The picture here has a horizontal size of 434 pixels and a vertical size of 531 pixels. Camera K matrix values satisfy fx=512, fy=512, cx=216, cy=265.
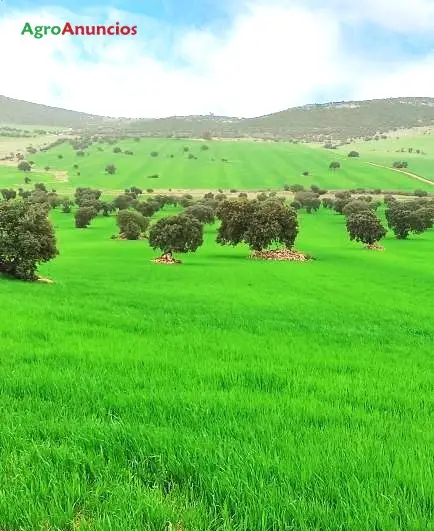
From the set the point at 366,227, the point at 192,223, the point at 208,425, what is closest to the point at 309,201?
the point at 366,227

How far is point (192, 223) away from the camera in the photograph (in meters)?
72.6

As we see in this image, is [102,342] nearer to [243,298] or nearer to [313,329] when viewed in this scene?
[313,329]

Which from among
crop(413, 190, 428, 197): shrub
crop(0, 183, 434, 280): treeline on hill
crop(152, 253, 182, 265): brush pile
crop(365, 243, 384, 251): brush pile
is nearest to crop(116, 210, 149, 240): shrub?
crop(0, 183, 434, 280): treeline on hill

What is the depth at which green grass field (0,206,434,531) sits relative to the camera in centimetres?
584

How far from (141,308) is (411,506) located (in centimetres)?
2514

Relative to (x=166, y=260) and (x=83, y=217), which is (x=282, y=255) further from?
(x=83, y=217)

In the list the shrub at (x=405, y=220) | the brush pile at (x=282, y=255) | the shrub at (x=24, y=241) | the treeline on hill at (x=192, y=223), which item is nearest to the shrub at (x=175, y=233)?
the treeline on hill at (x=192, y=223)

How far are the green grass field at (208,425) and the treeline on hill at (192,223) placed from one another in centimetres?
2319

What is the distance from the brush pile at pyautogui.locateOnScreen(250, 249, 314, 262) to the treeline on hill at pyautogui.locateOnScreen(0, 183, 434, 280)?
0.51 ft

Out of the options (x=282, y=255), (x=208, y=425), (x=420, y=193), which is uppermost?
(x=420, y=193)

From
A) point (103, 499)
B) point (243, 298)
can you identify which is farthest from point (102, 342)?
point (243, 298)

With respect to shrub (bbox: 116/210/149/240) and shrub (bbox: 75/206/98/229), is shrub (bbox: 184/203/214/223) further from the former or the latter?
shrub (bbox: 75/206/98/229)

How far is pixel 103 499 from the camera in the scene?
20.2 ft

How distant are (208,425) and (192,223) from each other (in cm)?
6467
